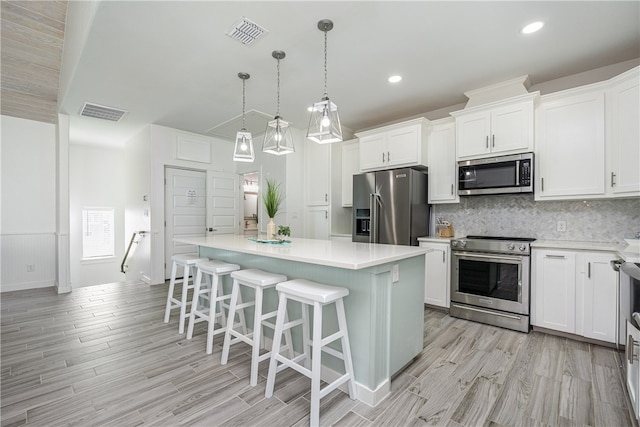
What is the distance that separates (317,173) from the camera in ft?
16.4

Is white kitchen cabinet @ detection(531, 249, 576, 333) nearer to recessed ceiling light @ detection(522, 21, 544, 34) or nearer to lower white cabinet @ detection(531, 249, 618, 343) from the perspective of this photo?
lower white cabinet @ detection(531, 249, 618, 343)

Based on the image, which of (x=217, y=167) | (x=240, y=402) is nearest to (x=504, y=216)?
(x=240, y=402)

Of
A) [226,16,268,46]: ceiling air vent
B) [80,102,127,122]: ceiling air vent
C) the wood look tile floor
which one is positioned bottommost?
the wood look tile floor

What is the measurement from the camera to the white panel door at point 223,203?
5688mm

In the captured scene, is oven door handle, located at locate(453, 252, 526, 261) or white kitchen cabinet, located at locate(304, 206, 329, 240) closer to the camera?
oven door handle, located at locate(453, 252, 526, 261)

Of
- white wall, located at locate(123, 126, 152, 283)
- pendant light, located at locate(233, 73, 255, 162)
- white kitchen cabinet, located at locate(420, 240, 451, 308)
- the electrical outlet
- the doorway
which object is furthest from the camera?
the doorway

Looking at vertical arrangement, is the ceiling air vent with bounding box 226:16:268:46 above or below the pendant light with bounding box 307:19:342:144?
above

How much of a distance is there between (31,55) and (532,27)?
17.4ft

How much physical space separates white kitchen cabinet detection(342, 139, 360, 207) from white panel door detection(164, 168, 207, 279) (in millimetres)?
2796

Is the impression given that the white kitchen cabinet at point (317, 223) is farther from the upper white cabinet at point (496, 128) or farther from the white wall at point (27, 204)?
the white wall at point (27, 204)

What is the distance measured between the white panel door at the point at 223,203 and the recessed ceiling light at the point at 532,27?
513 cm

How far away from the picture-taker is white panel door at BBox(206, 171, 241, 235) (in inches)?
224

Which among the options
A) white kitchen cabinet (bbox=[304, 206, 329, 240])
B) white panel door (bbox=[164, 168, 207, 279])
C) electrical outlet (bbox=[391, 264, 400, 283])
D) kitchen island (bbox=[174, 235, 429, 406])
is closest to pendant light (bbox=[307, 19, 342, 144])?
kitchen island (bbox=[174, 235, 429, 406])

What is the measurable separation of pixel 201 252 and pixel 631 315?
375 centimetres
